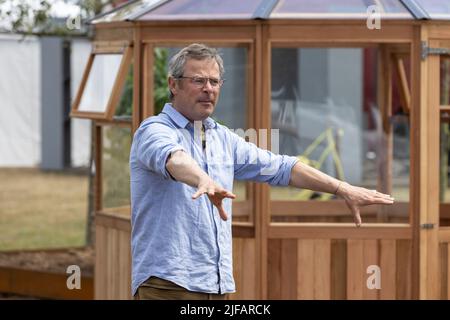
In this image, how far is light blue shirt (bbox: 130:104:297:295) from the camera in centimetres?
511

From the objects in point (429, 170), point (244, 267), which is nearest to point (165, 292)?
point (244, 267)

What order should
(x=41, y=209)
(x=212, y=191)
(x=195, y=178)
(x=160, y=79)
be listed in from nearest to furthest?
(x=212, y=191)
(x=195, y=178)
(x=160, y=79)
(x=41, y=209)

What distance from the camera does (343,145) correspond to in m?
17.8

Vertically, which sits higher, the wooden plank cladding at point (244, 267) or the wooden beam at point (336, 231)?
the wooden beam at point (336, 231)

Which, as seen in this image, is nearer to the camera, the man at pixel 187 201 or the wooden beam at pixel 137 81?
the man at pixel 187 201

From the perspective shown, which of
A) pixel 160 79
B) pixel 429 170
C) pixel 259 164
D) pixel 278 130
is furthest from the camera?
pixel 160 79

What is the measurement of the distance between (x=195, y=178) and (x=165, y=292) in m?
0.74

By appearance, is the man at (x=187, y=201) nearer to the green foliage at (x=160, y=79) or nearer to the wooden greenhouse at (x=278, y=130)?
the wooden greenhouse at (x=278, y=130)

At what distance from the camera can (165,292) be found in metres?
5.17

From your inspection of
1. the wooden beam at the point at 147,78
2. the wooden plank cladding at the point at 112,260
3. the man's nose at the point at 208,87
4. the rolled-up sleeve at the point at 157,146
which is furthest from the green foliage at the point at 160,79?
the rolled-up sleeve at the point at 157,146

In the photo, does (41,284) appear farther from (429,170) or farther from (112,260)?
(429,170)

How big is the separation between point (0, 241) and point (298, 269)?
8084mm

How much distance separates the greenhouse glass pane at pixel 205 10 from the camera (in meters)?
8.32

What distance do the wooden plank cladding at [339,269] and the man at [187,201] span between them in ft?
10.0
